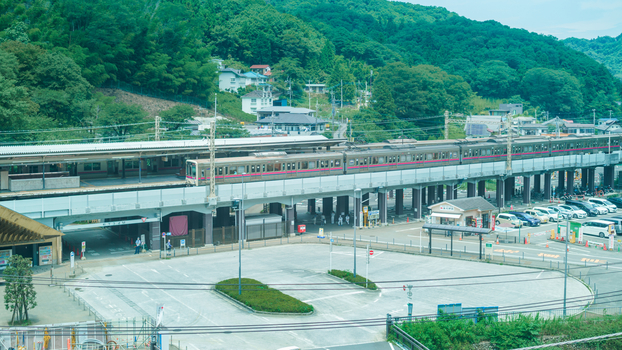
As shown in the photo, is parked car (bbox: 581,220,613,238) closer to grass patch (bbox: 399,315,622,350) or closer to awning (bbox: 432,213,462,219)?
awning (bbox: 432,213,462,219)

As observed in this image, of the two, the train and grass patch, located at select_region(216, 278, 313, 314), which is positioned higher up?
the train

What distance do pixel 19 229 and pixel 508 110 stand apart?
135771mm

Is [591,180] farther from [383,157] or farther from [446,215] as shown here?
[446,215]

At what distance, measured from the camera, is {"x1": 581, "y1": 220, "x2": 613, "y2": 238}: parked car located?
57.4 m

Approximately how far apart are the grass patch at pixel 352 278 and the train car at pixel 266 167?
15.6 meters

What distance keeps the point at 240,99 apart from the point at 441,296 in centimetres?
9777

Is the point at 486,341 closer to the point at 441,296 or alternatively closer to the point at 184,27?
the point at 441,296

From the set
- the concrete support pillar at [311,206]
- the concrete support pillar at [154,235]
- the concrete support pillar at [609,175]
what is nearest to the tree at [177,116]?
the concrete support pillar at [311,206]

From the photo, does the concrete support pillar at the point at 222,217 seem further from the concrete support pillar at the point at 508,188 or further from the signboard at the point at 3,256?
the concrete support pillar at the point at 508,188

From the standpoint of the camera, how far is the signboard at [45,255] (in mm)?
44594

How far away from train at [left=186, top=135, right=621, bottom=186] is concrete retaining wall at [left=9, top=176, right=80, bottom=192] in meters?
9.47

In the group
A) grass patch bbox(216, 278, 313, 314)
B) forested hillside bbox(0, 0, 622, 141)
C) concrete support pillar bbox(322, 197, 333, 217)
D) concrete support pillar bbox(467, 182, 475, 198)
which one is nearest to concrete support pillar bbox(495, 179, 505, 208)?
concrete support pillar bbox(467, 182, 475, 198)

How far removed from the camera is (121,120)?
3270 inches

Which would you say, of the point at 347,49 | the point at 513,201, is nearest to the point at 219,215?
the point at 513,201
